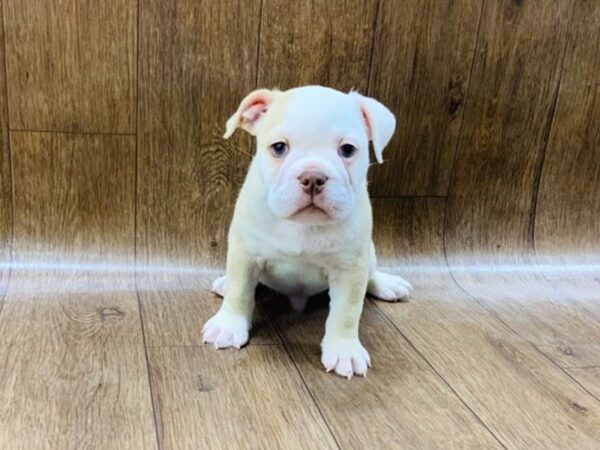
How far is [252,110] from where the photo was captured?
1.07 metres

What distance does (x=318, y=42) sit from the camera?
1323mm

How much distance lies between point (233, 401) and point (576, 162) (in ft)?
3.49

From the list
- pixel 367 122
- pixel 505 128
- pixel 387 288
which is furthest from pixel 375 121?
pixel 505 128

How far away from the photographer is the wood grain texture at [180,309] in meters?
1.12

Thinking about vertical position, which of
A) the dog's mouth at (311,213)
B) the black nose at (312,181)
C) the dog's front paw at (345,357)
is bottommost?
the dog's front paw at (345,357)

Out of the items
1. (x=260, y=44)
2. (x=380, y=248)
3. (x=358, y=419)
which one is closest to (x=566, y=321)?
(x=380, y=248)

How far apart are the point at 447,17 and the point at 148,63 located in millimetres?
631

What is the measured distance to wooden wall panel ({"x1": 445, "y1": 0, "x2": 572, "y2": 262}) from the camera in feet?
4.65

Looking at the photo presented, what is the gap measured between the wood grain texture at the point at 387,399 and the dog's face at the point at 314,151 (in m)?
0.26

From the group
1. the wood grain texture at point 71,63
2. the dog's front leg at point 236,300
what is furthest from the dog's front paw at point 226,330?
the wood grain texture at point 71,63

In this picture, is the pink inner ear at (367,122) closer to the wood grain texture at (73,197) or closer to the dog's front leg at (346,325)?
the dog's front leg at (346,325)

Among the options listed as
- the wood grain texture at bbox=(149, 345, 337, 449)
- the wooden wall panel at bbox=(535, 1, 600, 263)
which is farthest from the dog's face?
the wooden wall panel at bbox=(535, 1, 600, 263)

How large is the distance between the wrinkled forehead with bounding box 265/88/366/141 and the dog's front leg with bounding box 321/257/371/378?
24cm

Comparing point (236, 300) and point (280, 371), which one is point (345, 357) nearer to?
point (280, 371)
